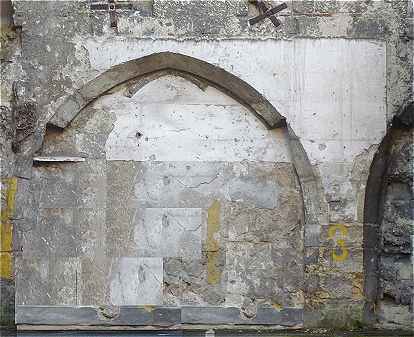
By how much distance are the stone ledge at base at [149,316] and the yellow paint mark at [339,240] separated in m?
0.52

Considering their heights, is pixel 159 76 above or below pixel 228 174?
above

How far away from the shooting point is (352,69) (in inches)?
302

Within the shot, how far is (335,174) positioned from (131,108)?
173 centimetres

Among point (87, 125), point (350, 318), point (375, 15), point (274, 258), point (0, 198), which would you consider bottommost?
point (350, 318)

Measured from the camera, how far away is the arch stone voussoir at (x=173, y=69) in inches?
298

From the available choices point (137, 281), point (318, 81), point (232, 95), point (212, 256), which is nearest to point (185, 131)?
point (232, 95)

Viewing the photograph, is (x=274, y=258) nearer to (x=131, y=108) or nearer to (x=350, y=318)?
(x=350, y=318)

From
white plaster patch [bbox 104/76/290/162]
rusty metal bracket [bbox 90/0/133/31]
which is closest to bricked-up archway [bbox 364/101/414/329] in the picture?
white plaster patch [bbox 104/76/290/162]

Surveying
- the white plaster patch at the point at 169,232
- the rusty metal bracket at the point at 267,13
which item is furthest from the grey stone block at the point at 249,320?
the rusty metal bracket at the point at 267,13

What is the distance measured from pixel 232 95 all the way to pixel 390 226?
1.65m

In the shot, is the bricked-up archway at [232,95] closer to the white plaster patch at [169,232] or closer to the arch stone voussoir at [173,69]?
the arch stone voussoir at [173,69]

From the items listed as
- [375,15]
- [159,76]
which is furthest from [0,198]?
[375,15]

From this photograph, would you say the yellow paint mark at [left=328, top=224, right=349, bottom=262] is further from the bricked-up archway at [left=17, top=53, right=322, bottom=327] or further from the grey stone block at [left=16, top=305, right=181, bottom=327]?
the grey stone block at [left=16, top=305, right=181, bottom=327]

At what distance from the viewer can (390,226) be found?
7.48 meters
